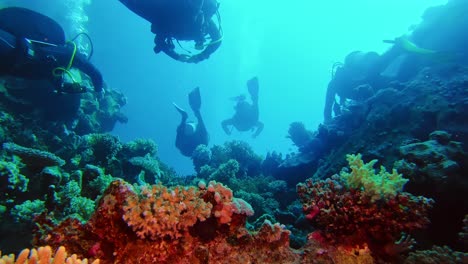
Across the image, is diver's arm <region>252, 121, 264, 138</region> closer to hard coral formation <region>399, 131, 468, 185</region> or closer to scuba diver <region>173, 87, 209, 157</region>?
scuba diver <region>173, 87, 209, 157</region>

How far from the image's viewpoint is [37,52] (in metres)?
7.53

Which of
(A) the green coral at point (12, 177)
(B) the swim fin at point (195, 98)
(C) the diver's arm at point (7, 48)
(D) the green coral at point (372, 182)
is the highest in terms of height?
(B) the swim fin at point (195, 98)

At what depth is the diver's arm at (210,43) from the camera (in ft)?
32.9

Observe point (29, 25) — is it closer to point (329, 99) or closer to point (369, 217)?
point (369, 217)

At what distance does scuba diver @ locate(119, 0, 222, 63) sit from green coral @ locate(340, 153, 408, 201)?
730 centimetres

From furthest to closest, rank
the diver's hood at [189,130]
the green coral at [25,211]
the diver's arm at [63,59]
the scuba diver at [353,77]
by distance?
the diver's hood at [189,130] → the scuba diver at [353,77] → the diver's arm at [63,59] → the green coral at [25,211]

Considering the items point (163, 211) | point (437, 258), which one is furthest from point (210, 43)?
point (437, 258)

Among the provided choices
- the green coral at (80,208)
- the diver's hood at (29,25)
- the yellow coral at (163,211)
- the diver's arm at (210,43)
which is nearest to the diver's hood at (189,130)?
the diver's arm at (210,43)

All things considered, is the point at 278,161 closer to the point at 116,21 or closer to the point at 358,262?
the point at 358,262

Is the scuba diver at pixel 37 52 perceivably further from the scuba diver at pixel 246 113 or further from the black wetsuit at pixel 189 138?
the scuba diver at pixel 246 113

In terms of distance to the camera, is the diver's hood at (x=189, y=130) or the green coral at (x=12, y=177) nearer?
the green coral at (x=12, y=177)

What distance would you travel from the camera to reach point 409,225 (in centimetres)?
268

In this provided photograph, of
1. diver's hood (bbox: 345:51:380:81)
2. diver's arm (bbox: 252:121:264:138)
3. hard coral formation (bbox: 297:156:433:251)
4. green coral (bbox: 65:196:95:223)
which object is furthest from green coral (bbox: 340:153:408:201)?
diver's arm (bbox: 252:121:264:138)

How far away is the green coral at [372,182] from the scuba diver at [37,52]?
6789 mm
